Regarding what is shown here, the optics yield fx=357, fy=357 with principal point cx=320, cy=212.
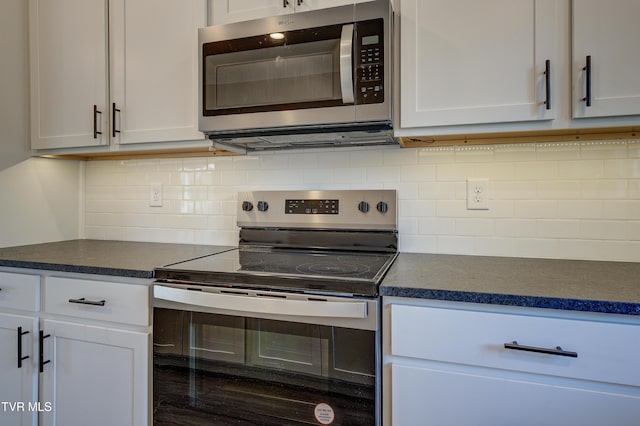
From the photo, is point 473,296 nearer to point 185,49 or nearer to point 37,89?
point 185,49

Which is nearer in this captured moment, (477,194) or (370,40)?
(370,40)

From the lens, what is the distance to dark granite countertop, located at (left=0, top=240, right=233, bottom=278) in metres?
1.23

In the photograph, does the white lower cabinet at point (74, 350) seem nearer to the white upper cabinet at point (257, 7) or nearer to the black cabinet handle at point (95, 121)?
the black cabinet handle at point (95, 121)

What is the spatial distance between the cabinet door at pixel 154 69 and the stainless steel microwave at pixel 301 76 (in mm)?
139

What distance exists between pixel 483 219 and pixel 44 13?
2.23 m

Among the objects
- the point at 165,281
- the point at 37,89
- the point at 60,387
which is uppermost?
the point at 37,89

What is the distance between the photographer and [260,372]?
3.47 feet

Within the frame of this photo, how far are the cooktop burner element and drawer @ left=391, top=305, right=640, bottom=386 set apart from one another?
0.20 meters

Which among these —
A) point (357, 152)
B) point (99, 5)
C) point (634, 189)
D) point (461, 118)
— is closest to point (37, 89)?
point (99, 5)

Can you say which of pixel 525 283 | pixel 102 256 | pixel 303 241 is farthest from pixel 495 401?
pixel 102 256

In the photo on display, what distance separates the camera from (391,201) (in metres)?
1.50

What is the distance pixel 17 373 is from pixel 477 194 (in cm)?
190

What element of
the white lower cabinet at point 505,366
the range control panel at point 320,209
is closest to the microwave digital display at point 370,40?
the range control panel at point 320,209

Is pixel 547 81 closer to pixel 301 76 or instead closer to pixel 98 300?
pixel 301 76
